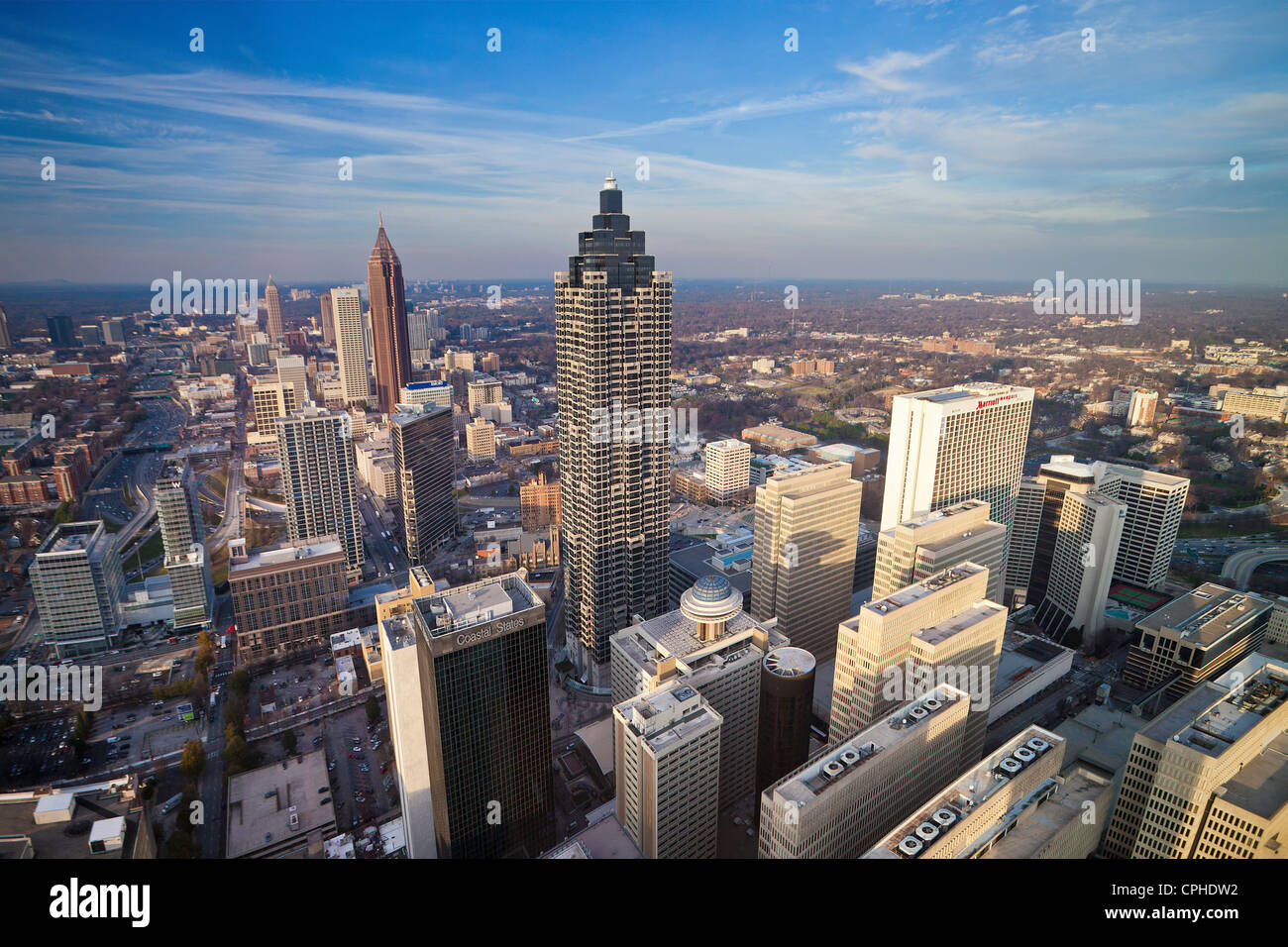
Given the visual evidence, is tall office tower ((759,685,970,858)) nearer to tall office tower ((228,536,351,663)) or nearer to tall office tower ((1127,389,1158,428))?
tall office tower ((228,536,351,663))

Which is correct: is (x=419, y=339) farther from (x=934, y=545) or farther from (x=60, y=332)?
(x=934, y=545)

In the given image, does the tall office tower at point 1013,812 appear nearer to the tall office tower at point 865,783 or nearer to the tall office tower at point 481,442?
the tall office tower at point 865,783

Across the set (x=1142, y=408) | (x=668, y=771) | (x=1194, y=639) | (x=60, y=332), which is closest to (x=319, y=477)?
(x=60, y=332)

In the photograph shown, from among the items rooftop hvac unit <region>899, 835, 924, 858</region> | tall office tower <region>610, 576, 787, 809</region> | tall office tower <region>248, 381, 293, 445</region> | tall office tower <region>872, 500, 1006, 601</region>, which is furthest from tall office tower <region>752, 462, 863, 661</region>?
tall office tower <region>248, 381, 293, 445</region>

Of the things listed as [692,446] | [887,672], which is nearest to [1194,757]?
[887,672]

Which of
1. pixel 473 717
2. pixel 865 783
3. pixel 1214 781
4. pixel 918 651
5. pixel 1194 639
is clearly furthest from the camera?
pixel 1194 639

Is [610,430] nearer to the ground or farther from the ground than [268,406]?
nearer to the ground

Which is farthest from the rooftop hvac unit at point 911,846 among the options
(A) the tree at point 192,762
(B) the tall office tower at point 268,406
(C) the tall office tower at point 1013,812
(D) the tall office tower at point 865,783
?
(B) the tall office tower at point 268,406

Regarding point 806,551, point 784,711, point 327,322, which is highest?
point 327,322
